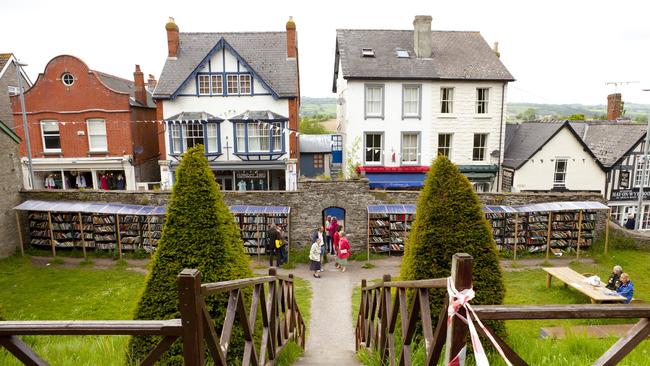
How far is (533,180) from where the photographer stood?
78.6 ft

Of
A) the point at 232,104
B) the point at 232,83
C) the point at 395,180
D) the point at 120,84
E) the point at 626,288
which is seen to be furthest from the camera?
the point at 120,84

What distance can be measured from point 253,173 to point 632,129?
79.0 feet

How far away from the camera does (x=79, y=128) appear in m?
23.2

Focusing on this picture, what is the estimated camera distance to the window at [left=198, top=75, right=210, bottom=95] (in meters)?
22.5

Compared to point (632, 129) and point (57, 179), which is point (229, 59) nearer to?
point (57, 179)

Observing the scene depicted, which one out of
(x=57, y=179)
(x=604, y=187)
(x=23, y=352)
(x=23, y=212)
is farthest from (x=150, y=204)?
(x=604, y=187)

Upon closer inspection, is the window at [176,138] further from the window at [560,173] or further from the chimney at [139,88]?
the window at [560,173]

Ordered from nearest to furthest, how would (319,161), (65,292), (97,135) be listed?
1. (65,292)
2. (97,135)
3. (319,161)

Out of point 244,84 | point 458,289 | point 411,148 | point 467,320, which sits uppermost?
point 244,84

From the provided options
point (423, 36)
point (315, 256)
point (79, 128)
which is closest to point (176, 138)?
point (79, 128)

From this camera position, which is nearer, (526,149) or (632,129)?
(526,149)

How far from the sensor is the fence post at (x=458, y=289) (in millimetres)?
2414

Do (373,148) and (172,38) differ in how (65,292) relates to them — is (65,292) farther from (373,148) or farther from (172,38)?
(373,148)

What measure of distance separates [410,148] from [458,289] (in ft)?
72.8
